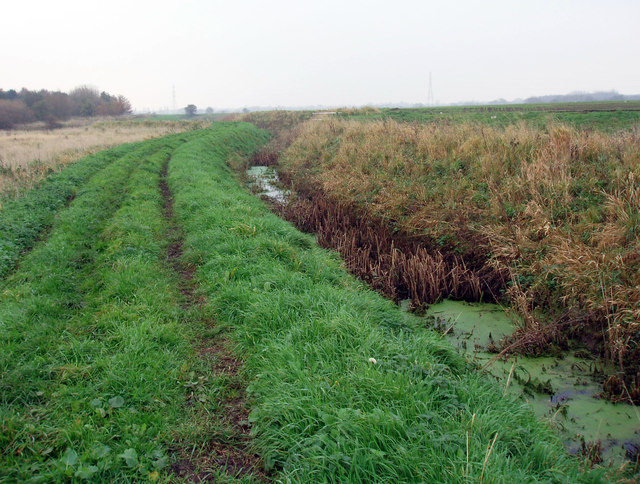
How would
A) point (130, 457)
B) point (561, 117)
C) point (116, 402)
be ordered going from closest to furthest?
1. point (130, 457)
2. point (116, 402)
3. point (561, 117)

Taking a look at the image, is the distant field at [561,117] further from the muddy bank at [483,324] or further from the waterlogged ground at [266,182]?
the muddy bank at [483,324]

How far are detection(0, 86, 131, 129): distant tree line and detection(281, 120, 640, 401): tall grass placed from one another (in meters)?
61.5

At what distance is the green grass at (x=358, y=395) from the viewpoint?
105 inches

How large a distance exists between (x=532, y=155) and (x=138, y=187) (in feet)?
35.3

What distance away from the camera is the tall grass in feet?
16.8

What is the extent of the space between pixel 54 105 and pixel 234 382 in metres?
75.7

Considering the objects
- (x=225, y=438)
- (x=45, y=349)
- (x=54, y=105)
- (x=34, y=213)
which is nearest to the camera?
(x=225, y=438)

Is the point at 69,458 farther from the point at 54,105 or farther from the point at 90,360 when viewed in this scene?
the point at 54,105

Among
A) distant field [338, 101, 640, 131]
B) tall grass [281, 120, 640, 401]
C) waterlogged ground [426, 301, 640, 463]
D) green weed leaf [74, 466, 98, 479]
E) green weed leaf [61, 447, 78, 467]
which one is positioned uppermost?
distant field [338, 101, 640, 131]

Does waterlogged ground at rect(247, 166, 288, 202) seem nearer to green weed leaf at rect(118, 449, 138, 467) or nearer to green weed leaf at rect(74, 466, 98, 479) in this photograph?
green weed leaf at rect(118, 449, 138, 467)

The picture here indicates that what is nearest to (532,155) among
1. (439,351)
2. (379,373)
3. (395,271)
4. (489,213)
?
(489,213)

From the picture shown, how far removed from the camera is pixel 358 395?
3.22 m

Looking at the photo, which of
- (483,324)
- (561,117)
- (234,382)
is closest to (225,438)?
(234,382)

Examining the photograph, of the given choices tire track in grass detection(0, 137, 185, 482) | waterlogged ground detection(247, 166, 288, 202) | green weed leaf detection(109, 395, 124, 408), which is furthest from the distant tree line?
green weed leaf detection(109, 395, 124, 408)
